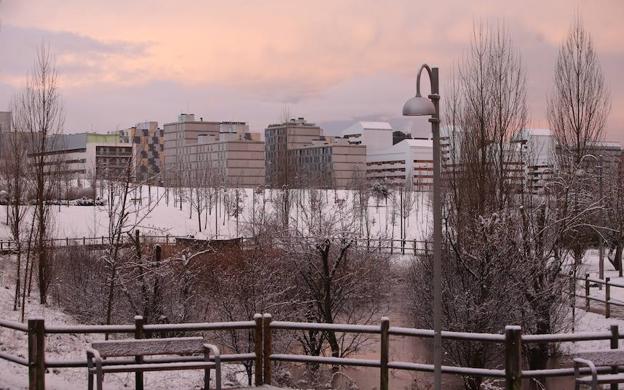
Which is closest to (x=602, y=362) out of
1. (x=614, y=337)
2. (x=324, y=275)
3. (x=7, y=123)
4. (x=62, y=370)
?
(x=614, y=337)

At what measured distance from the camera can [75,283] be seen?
1228 inches

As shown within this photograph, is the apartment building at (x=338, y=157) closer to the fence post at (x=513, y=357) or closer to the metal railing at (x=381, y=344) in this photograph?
the metal railing at (x=381, y=344)

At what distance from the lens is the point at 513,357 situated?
9.17 meters

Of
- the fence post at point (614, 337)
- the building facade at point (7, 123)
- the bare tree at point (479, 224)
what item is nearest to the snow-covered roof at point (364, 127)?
the building facade at point (7, 123)

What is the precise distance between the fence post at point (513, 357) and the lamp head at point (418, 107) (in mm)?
2870

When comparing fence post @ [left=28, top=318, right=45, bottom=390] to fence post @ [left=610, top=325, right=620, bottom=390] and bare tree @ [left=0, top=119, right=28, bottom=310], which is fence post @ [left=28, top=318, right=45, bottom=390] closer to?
fence post @ [left=610, top=325, right=620, bottom=390]

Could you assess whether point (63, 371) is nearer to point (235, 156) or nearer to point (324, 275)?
point (324, 275)

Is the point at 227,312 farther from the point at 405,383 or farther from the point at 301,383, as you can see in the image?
the point at 405,383

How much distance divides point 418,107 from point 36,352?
19.1 ft

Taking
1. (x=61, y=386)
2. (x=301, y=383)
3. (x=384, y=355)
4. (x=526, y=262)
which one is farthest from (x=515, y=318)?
Answer: (x=61, y=386)

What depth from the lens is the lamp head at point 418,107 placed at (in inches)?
337

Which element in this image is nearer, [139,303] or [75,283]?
[139,303]

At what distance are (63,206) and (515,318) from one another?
63.0m

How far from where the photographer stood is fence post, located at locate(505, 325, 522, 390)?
9109 mm
